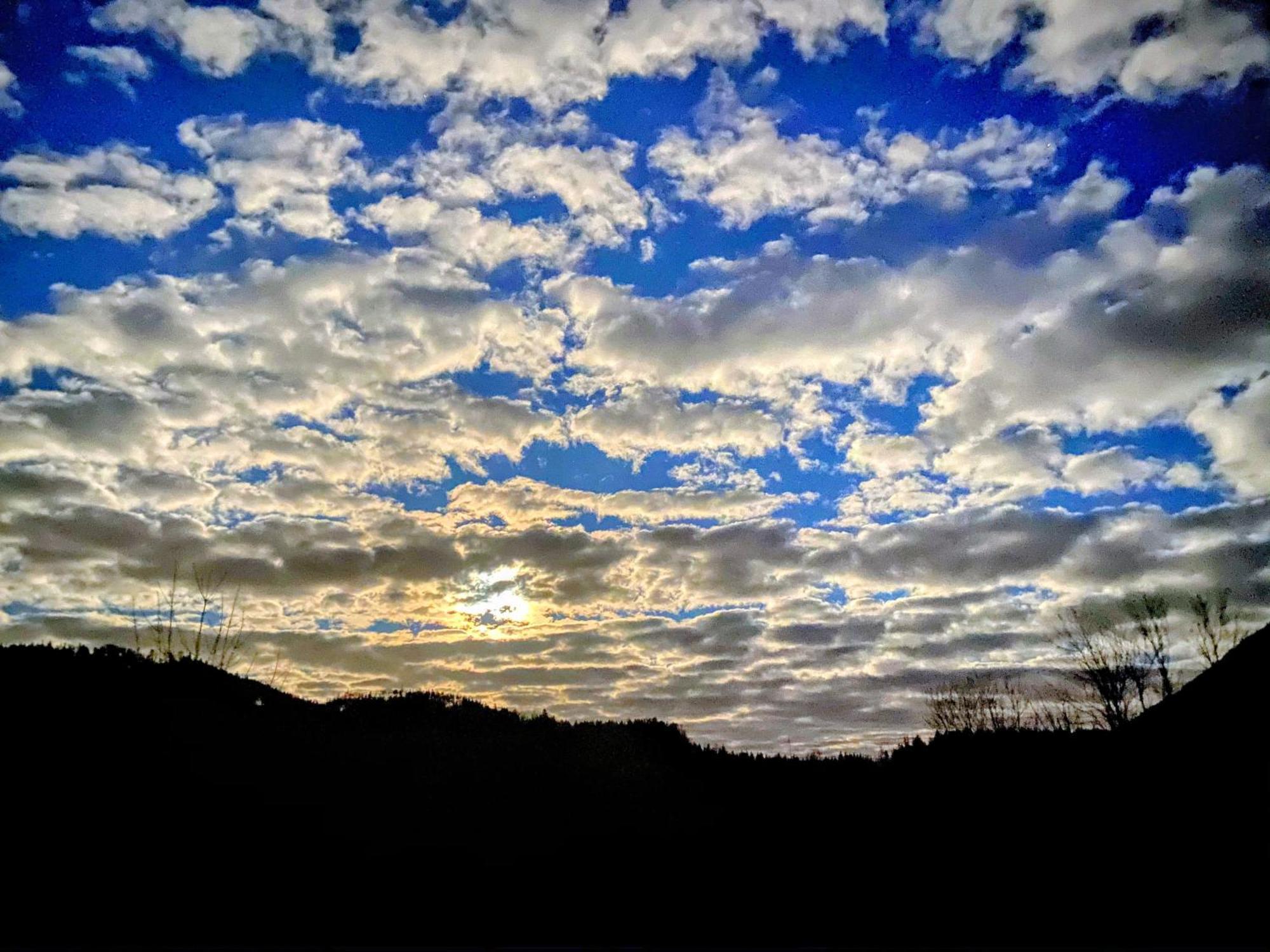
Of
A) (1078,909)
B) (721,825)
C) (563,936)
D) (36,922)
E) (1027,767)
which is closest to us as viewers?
(36,922)

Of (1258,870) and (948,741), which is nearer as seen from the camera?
(1258,870)

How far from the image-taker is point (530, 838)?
10.3 metres

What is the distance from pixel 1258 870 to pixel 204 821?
1231cm

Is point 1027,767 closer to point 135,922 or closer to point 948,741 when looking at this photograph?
point 948,741

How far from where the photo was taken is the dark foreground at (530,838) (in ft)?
25.0

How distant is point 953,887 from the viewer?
31.8 feet

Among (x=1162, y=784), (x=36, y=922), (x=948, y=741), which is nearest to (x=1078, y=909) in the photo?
(x=1162, y=784)

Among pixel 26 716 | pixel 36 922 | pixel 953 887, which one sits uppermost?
pixel 26 716

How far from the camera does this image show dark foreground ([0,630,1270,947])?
7.61 m

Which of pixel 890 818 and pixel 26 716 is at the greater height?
pixel 26 716

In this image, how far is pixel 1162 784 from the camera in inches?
439

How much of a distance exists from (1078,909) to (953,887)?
1657 millimetres

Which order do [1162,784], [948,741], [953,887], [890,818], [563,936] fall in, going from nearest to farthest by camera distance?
1. [563,936]
2. [953,887]
3. [1162,784]
4. [890,818]
5. [948,741]

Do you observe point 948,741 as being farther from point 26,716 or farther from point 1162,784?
point 26,716
